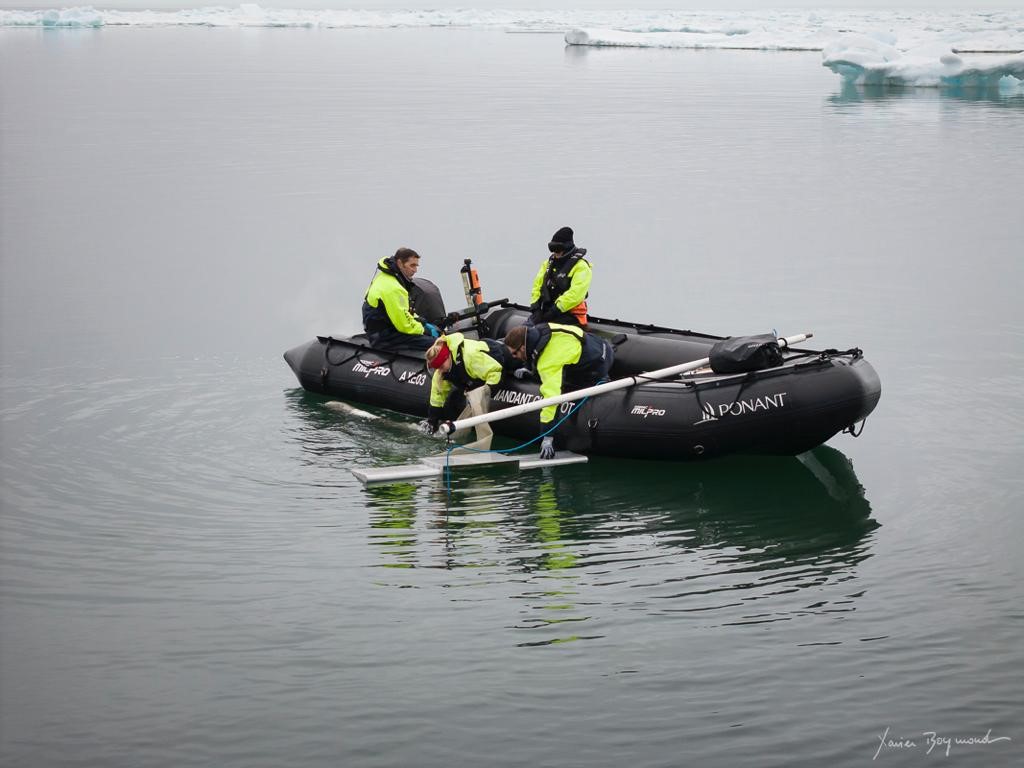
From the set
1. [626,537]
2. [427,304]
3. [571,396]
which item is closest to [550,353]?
[571,396]

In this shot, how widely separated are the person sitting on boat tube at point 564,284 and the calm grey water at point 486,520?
5.32 ft

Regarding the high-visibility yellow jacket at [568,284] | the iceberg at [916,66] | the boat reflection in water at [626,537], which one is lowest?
the boat reflection in water at [626,537]

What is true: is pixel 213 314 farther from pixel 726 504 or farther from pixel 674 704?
pixel 674 704

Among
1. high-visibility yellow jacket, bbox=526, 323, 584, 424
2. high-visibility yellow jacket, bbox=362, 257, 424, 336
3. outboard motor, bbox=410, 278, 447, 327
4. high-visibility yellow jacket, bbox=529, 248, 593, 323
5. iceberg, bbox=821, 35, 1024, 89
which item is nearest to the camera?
high-visibility yellow jacket, bbox=526, 323, 584, 424

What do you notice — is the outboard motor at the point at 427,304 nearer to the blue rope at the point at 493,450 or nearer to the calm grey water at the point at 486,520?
the calm grey water at the point at 486,520

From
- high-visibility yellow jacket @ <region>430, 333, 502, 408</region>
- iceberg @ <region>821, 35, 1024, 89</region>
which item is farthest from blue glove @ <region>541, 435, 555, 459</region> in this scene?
iceberg @ <region>821, 35, 1024, 89</region>

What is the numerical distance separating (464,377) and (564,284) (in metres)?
1.28

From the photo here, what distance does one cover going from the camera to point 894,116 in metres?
37.9

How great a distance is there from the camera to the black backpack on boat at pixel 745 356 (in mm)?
10734

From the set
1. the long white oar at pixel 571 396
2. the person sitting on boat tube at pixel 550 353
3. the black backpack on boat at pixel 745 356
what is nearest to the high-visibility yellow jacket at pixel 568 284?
the person sitting on boat tube at pixel 550 353

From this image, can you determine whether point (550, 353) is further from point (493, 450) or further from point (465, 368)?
point (493, 450)

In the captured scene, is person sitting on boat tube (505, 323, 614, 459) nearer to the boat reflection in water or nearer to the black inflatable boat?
the black inflatable boat

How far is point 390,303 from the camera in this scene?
12430 mm

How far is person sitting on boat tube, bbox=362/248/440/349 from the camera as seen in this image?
12.4 m
